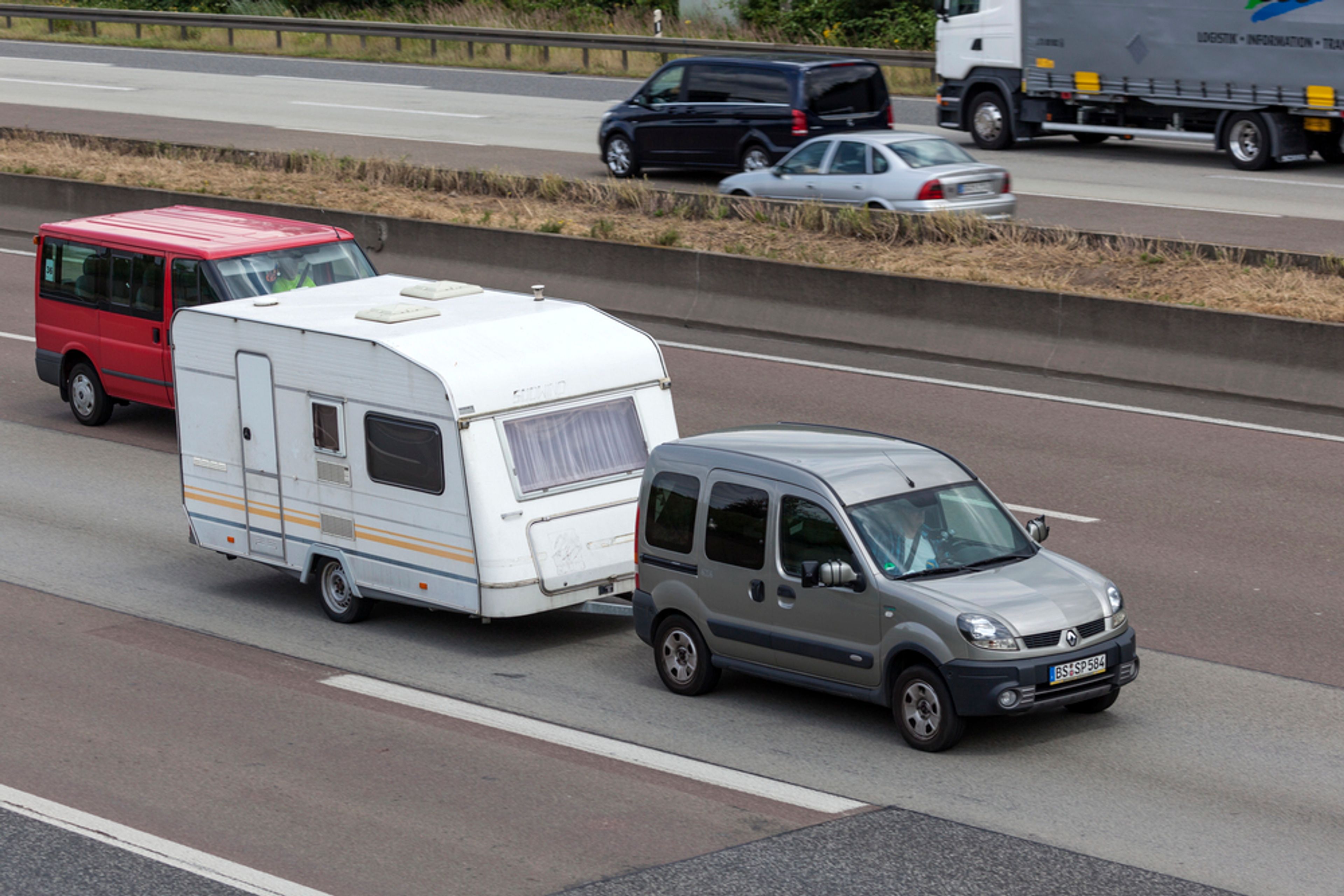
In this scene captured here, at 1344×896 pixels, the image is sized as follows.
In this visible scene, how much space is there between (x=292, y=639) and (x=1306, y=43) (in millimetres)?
21306

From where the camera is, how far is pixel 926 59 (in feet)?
125

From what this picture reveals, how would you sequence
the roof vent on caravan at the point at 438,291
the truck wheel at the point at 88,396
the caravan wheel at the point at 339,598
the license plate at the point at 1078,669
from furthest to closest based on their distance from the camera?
the truck wheel at the point at 88,396
the roof vent on caravan at the point at 438,291
the caravan wheel at the point at 339,598
the license plate at the point at 1078,669

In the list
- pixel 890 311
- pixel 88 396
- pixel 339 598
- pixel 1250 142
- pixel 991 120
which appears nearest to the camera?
pixel 339 598

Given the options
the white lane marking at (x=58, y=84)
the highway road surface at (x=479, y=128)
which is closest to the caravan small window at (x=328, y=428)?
the highway road surface at (x=479, y=128)

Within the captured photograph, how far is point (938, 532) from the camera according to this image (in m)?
10.1

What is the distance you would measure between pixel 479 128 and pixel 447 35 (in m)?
11.4

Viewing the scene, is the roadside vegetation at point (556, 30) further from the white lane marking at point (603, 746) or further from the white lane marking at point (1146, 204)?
the white lane marking at point (603, 746)

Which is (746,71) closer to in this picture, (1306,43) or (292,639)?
(1306,43)

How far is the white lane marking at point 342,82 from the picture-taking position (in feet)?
139

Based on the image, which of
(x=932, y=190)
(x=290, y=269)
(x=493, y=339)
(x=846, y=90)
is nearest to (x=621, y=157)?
(x=846, y=90)

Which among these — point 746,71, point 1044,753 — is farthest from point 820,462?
point 746,71

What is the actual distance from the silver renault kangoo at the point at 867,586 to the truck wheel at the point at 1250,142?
20393mm

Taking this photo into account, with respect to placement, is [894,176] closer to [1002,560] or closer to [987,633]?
[1002,560]

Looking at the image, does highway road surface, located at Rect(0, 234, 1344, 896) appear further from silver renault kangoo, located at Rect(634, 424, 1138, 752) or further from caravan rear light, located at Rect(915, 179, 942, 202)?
caravan rear light, located at Rect(915, 179, 942, 202)
